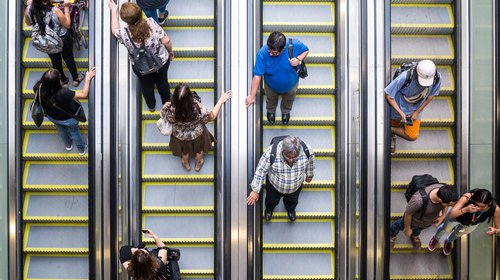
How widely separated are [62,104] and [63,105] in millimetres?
25

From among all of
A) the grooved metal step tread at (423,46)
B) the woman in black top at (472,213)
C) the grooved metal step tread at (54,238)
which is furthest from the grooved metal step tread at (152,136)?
the woman in black top at (472,213)

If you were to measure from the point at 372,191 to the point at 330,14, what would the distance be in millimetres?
2426

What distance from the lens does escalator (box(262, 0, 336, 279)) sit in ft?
21.9

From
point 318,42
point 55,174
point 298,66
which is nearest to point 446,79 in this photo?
point 318,42

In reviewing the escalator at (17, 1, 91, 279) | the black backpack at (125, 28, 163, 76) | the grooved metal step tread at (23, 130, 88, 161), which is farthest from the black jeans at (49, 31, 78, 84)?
the black backpack at (125, 28, 163, 76)

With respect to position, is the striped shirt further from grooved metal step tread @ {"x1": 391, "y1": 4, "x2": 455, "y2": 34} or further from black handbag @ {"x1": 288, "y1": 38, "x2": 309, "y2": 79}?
grooved metal step tread @ {"x1": 391, "y1": 4, "x2": 455, "y2": 34}

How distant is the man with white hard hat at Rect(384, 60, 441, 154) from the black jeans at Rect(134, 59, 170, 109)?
2.66 metres

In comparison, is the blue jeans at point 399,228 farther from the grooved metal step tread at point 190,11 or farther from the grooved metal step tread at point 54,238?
the grooved metal step tread at point 54,238

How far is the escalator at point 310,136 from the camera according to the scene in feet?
21.9

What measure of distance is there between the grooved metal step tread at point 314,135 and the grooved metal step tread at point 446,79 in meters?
1.19

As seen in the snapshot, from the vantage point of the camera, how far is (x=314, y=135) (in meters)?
6.75

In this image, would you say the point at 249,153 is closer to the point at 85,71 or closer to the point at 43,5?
the point at 85,71

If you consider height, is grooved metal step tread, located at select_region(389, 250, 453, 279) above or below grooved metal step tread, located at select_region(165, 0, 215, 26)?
below

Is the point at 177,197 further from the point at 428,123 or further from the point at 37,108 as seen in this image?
the point at 428,123
